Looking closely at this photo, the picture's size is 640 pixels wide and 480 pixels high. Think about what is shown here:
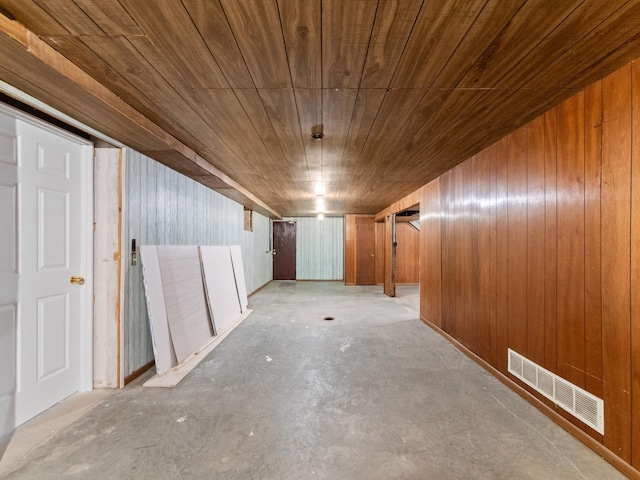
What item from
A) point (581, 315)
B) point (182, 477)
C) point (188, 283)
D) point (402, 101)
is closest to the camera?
point (182, 477)

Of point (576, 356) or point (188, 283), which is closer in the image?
point (576, 356)

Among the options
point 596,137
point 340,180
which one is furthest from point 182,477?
point 340,180

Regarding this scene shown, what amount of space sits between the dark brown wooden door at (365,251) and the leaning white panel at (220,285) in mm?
4505

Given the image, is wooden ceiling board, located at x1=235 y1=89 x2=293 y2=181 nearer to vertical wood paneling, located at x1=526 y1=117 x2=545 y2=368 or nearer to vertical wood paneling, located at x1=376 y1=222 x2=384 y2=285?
vertical wood paneling, located at x1=526 y1=117 x2=545 y2=368

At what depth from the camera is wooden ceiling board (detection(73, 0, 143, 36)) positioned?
105cm

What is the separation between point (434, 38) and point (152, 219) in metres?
2.84

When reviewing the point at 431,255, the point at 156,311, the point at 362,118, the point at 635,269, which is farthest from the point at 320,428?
the point at 431,255

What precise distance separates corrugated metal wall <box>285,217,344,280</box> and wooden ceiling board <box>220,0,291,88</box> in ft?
23.8

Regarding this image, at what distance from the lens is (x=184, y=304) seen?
2.95m

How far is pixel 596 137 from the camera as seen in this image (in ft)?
5.06

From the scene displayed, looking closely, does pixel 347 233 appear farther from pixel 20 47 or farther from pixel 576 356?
pixel 20 47

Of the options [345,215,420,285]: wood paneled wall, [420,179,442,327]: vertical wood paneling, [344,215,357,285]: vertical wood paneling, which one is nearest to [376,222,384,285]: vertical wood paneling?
[345,215,420,285]: wood paneled wall

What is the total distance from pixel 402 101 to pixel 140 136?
2094mm

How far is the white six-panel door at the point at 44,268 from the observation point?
5.44 feet
